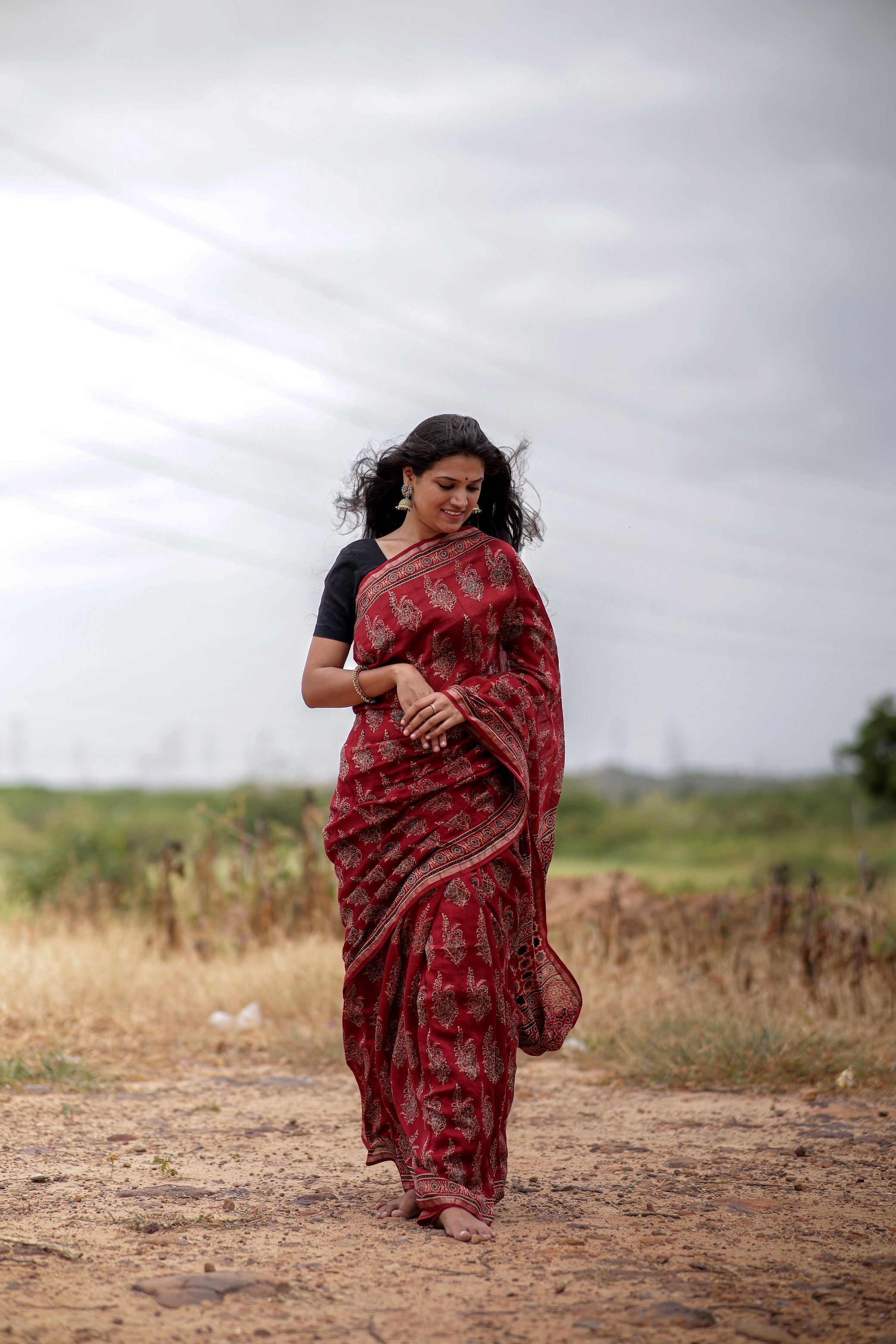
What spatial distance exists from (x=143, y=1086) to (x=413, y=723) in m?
3.09

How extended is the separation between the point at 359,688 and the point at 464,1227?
153cm

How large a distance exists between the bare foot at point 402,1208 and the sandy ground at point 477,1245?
1.7 inches

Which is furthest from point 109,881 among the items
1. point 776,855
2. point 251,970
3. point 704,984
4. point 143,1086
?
point 776,855

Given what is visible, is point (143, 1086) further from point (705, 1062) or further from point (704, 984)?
point (704, 984)

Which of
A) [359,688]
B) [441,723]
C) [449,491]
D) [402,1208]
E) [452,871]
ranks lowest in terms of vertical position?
[402,1208]

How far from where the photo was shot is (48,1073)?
18.3ft

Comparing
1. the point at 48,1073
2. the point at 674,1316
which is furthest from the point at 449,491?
the point at 48,1073

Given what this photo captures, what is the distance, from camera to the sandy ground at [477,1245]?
260cm

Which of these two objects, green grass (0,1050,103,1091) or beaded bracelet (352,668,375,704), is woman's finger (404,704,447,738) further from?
green grass (0,1050,103,1091)

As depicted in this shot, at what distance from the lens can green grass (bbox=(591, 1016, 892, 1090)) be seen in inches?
222

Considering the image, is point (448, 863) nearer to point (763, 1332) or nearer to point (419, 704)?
point (419, 704)

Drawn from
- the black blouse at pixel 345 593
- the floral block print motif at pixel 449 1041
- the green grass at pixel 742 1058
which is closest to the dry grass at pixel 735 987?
the green grass at pixel 742 1058

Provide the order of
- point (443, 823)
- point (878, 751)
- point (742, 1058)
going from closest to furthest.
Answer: point (443, 823)
point (742, 1058)
point (878, 751)

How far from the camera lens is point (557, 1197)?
12.4ft
